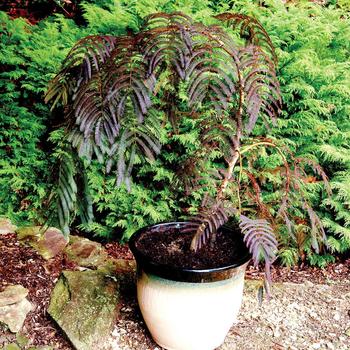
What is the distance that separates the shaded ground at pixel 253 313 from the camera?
2.56m

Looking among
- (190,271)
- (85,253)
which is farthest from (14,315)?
(190,271)

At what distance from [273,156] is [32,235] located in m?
1.80

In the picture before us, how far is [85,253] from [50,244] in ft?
0.82

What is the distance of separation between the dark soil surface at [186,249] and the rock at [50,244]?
972mm

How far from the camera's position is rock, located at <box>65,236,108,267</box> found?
3211 mm

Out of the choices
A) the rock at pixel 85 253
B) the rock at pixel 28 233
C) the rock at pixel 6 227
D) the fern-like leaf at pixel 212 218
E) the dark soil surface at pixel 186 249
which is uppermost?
the fern-like leaf at pixel 212 218

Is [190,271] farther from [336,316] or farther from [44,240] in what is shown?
[44,240]

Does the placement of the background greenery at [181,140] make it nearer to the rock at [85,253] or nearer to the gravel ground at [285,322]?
the rock at [85,253]

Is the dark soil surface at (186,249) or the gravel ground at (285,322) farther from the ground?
the dark soil surface at (186,249)

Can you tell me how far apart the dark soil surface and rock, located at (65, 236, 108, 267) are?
0.90 m

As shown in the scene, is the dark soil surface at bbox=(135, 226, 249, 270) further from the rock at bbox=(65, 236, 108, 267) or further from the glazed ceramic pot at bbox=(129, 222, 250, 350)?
the rock at bbox=(65, 236, 108, 267)

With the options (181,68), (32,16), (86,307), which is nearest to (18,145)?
(86,307)

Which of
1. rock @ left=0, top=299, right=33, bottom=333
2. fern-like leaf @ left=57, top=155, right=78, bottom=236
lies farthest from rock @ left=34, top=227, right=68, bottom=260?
fern-like leaf @ left=57, top=155, right=78, bottom=236

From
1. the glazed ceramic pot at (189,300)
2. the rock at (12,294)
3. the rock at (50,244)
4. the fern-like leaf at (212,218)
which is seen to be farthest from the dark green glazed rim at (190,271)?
the rock at (50,244)
